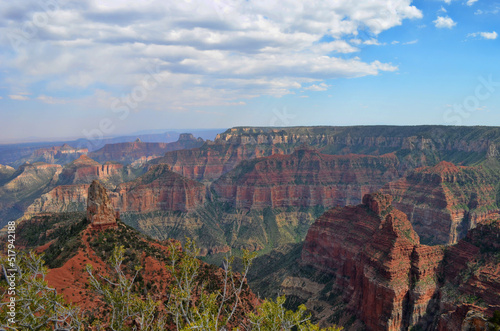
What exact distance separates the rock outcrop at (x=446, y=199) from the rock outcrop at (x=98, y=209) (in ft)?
479

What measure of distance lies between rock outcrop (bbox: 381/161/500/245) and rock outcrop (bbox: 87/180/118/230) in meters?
146

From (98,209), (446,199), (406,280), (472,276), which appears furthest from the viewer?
(446,199)

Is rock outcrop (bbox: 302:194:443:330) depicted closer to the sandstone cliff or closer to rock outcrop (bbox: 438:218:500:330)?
the sandstone cliff

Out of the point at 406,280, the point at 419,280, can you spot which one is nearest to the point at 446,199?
the point at 419,280

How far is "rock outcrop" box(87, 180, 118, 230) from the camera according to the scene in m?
71.6

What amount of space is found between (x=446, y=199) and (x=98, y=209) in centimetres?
16065

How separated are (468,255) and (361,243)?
27725mm

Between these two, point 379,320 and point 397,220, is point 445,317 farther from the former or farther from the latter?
point 397,220

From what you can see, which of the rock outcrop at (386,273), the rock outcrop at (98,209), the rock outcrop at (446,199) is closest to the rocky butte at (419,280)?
the rock outcrop at (386,273)

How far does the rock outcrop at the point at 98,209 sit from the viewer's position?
71562 millimetres

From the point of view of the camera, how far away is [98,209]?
72125mm

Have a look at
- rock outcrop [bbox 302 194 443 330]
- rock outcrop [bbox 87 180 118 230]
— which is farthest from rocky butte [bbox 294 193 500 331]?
rock outcrop [bbox 87 180 118 230]

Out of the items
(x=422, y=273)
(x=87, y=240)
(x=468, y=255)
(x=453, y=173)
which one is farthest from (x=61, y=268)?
(x=453, y=173)

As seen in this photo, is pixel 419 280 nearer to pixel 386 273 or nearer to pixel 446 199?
pixel 386 273
